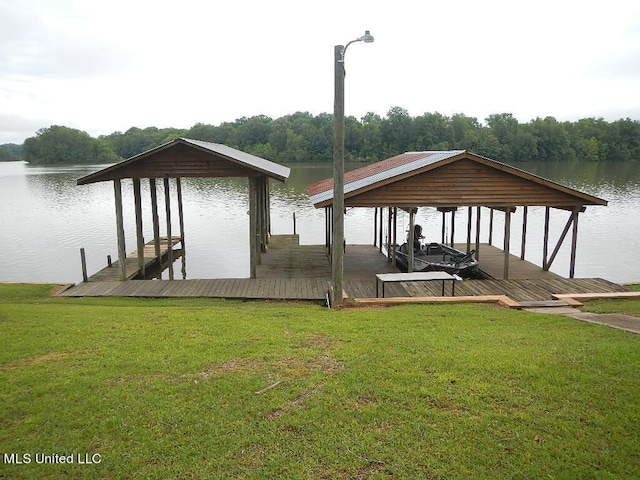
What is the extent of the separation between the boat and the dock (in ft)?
1.96

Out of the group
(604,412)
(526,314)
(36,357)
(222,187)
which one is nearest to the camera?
(604,412)

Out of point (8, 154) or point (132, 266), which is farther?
point (8, 154)

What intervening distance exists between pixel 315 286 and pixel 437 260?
6328mm

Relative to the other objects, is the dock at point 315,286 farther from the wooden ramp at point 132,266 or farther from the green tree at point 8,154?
the green tree at point 8,154

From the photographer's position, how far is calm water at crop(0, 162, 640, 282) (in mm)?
20109

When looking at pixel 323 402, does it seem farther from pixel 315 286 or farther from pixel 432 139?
pixel 432 139

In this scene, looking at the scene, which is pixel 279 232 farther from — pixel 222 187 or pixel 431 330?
pixel 222 187

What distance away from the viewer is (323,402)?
498 cm

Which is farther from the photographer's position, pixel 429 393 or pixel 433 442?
pixel 429 393

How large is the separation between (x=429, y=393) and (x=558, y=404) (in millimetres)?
1272

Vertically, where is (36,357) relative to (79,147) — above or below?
Result: below

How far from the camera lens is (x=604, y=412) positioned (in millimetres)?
4641

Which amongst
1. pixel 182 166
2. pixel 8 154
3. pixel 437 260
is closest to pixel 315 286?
pixel 182 166

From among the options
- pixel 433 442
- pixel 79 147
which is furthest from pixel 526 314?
pixel 79 147
